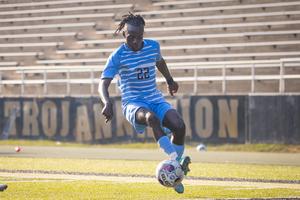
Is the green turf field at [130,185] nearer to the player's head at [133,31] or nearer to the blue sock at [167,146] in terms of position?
the blue sock at [167,146]

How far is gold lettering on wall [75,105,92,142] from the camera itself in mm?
26750

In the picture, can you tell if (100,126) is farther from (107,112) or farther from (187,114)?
(107,112)

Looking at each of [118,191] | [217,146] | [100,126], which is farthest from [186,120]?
A: [118,191]

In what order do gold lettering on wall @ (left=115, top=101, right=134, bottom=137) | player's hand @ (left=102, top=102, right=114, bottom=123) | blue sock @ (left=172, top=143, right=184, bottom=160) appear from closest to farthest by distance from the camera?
1. player's hand @ (left=102, top=102, right=114, bottom=123)
2. blue sock @ (left=172, top=143, right=184, bottom=160)
3. gold lettering on wall @ (left=115, top=101, right=134, bottom=137)

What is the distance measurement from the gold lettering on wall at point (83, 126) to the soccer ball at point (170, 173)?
16.5 meters

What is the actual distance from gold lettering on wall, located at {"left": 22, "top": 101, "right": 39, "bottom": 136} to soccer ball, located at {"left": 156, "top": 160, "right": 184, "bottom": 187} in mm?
17970

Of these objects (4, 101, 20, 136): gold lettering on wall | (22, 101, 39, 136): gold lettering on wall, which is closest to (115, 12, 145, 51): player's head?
(22, 101, 39, 136): gold lettering on wall

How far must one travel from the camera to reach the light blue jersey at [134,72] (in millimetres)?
10891

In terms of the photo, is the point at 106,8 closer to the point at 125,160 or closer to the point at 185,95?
→ the point at 185,95

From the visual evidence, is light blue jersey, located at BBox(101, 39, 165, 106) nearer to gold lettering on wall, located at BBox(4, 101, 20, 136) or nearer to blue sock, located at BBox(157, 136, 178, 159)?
blue sock, located at BBox(157, 136, 178, 159)

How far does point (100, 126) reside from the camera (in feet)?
86.9

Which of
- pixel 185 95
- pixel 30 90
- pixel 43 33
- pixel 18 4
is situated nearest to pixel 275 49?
pixel 185 95

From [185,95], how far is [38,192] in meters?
13.8

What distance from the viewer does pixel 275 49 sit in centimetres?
2855
